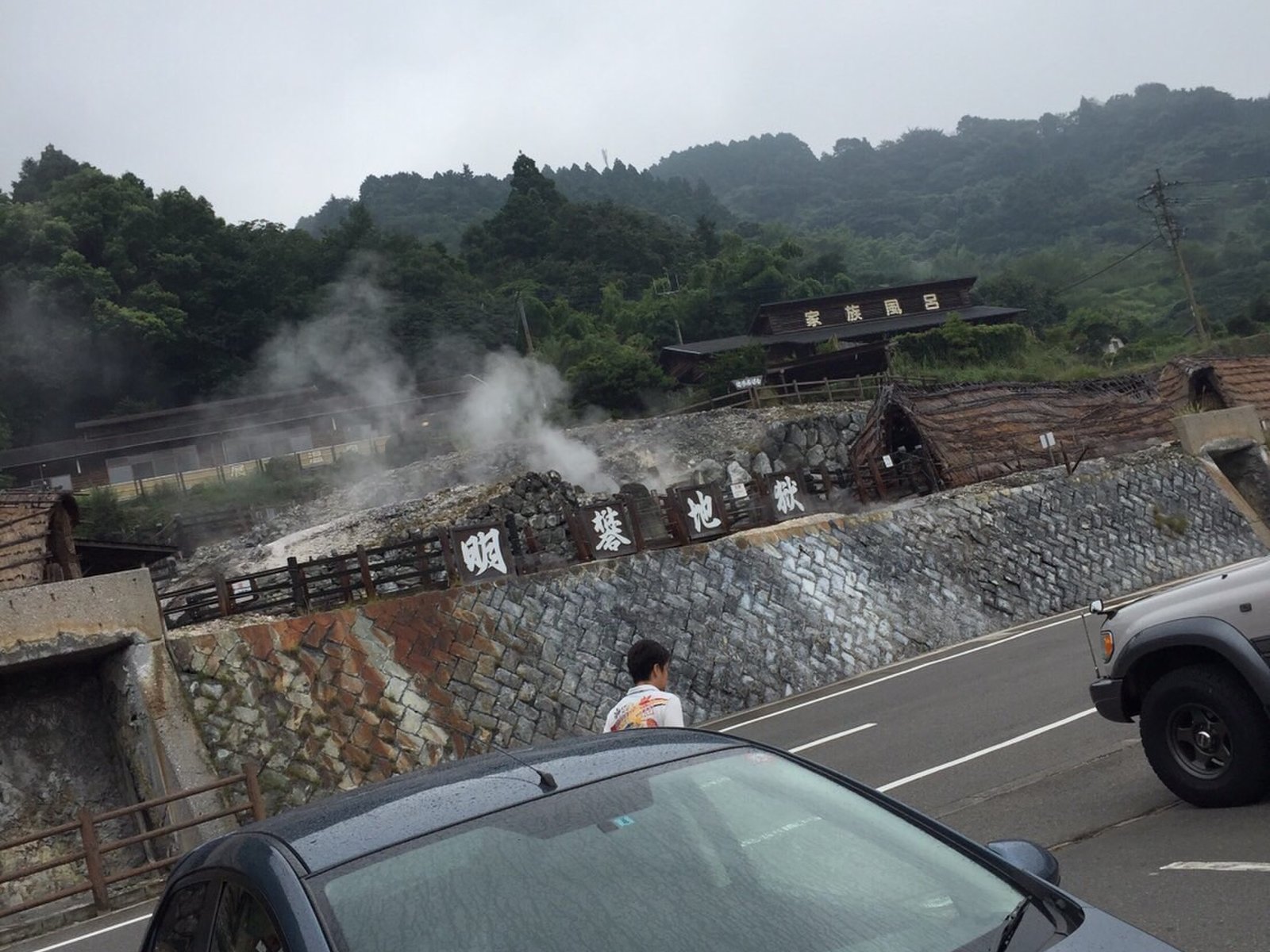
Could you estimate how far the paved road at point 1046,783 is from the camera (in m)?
5.35

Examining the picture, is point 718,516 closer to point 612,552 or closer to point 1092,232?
point 612,552

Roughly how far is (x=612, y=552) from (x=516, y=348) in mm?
48217

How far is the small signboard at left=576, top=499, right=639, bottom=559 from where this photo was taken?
19609 millimetres

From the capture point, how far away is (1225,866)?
5559mm

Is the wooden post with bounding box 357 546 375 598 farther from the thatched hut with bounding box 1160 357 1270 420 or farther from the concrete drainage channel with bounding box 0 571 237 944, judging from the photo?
the thatched hut with bounding box 1160 357 1270 420

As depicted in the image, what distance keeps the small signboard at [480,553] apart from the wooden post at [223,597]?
334 centimetres

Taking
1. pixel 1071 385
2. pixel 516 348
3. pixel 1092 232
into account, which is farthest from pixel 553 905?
pixel 1092 232

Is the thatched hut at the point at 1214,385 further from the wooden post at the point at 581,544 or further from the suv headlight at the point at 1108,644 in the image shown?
the suv headlight at the point at 1108,644

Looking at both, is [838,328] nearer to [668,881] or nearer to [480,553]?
[480,553]

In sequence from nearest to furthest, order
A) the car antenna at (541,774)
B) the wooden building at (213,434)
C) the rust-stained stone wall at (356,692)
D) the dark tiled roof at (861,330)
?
the car antenna at (541,774) < the rust-stained stone wall at (356,692) < the wooden building at (213,434) < the dark tiled roof at (861,330)

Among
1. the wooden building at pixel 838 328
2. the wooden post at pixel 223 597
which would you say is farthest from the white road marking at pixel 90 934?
the wooden building at pixel 838 328

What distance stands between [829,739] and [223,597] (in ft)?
30.2

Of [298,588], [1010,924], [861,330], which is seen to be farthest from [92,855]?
[861,330]

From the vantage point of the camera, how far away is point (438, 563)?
60.0 feet
